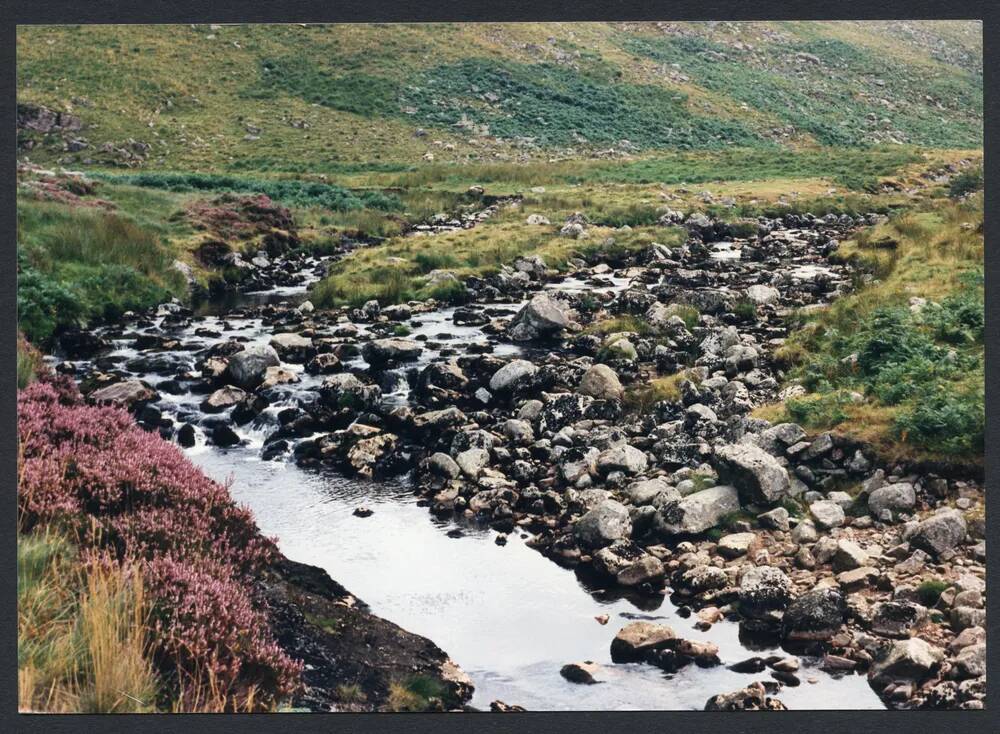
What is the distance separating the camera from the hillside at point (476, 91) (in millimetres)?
7957

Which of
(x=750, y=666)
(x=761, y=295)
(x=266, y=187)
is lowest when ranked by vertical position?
(x=750, y=666)

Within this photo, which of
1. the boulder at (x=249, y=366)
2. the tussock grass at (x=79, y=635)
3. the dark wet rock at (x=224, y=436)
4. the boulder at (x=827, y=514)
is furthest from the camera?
the boulder at (x=249, y=366)

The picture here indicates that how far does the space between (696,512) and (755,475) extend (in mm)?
685

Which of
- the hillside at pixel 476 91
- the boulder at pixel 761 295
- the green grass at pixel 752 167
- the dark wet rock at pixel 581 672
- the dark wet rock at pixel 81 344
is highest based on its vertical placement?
the hillside at pixel 476 91

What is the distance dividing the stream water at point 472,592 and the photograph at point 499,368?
3cm

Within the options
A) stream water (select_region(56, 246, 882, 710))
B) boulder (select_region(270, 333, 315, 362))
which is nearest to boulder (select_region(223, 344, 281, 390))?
boulder (select_region(270, 333, 315, 362))

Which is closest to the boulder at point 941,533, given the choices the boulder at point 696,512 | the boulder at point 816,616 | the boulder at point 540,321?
the boulder at point 816,616

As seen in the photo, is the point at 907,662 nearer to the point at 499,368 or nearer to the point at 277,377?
the point at 499,368

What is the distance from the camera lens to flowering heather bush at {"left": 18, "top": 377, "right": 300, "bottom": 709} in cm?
567

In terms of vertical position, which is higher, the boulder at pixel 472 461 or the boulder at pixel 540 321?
the boulder at pixel 540 321

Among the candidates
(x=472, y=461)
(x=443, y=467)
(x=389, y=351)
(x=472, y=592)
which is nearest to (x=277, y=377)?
(x=389, y=351)

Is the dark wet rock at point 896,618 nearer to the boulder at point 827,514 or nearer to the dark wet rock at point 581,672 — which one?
the boulder at point 827,514

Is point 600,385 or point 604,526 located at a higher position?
point 600,385

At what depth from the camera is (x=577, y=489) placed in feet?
27.8
